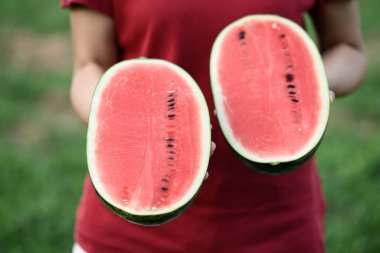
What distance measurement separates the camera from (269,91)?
148cm

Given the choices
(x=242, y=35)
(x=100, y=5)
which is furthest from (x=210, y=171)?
(x=100, y=5)

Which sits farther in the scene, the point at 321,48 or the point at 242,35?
the point at 321,48

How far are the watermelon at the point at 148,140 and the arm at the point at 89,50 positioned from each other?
0.14 meters

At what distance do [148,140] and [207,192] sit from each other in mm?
266

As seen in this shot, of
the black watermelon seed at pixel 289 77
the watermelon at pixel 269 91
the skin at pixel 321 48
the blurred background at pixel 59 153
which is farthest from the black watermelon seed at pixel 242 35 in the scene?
the blurred background at pixel 59 153

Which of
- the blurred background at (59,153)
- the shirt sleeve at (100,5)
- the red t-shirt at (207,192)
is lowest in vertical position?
the blurred background at (59,153)

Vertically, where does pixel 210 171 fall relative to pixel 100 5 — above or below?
below

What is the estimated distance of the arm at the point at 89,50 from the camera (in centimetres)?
151

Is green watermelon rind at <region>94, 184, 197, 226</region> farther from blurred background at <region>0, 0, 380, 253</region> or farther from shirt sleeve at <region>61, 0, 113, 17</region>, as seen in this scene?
blurred background at <region>0, 0, 380, 253</region>

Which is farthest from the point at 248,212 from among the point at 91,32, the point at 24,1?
the point at 24,1

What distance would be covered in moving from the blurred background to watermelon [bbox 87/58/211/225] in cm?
162

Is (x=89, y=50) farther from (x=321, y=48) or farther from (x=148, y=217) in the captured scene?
(x=321, y=48)

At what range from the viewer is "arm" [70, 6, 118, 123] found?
59.3 inches

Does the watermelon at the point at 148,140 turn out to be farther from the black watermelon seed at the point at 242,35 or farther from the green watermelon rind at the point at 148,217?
the black watermelon seed at the point at 242,35
